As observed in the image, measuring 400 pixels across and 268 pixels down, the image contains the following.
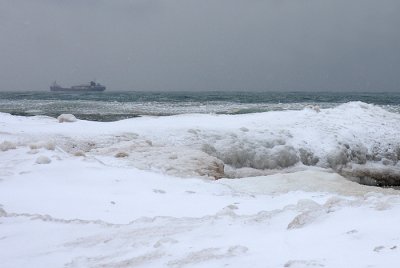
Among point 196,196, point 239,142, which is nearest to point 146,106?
point 239,142

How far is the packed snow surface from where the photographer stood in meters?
3.40

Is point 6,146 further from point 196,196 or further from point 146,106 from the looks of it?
point 146,106

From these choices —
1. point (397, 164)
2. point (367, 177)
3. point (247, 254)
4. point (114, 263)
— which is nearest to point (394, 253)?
point (247, 254)

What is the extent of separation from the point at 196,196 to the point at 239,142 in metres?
5.22

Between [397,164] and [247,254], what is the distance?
10.7 metres

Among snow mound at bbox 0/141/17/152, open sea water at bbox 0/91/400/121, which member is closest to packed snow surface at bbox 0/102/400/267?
snow mound at bbox 0/141/17/152

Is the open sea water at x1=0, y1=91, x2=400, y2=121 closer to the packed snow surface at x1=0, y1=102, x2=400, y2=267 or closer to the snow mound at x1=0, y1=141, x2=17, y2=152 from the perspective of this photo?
the packed snow surface at x1=0, y1=102, x2=400, y2=267

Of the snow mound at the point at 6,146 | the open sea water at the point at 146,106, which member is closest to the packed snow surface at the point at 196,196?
the snow mound at the point at 6,146

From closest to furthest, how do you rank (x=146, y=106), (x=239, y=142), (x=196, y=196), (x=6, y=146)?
(x=196, y=196), (x=6, y=146), (x=239, y=142), (x=146, y=106)

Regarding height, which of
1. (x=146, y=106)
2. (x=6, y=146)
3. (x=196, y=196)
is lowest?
(x=146, y=106)

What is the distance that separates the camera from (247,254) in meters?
3.26

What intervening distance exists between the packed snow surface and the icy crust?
4 cm

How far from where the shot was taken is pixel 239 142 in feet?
36.5

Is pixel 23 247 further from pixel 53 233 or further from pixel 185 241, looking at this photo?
pixel 185 241
